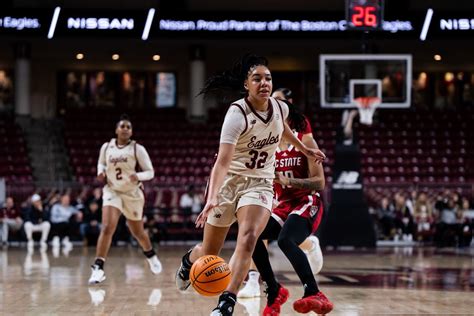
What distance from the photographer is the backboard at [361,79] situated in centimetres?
2319

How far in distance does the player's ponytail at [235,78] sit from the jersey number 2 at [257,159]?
22.9 inches

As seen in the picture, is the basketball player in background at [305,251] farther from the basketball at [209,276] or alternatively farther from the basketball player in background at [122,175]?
the basketball player in background at [122,175]

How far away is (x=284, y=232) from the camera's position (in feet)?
27.0

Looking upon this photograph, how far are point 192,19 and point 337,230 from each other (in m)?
10.00

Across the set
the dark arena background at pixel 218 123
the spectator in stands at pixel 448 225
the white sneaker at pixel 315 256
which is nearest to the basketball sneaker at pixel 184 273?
the white sneaker at pixel 315 256

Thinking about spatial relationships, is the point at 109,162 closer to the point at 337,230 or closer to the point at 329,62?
the point at 337,230

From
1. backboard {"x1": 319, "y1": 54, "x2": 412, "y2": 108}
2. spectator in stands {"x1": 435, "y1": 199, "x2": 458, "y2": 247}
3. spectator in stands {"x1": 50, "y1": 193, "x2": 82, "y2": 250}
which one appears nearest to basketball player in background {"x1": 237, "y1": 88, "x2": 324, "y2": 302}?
backboard {"x1": 319, "y1": 54, "x2": 412, "y2": 108}

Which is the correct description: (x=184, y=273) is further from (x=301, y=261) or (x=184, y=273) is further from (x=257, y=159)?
(x=257, y=159)

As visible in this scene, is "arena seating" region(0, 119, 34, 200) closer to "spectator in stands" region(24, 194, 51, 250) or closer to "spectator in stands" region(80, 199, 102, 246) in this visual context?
"spectator in stands" region(24, 194, 51, 250)

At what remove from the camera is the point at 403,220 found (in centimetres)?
2436

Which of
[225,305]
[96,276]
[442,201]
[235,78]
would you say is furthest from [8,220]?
[225,305]

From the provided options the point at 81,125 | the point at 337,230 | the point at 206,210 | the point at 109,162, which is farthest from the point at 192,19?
the point at 206,210

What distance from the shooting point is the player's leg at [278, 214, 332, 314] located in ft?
24.9

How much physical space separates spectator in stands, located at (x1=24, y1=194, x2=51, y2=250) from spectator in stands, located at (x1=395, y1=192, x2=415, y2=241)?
350 inches
